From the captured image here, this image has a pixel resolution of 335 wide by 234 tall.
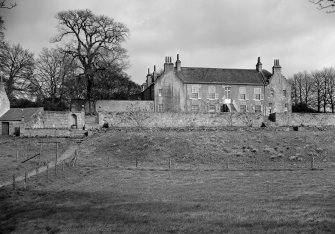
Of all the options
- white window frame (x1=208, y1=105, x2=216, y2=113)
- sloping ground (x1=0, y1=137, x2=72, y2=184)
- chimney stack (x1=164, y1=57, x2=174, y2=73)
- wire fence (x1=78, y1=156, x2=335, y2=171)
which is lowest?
wire fence (x1=78, y1=156, x2=335, y2=171)

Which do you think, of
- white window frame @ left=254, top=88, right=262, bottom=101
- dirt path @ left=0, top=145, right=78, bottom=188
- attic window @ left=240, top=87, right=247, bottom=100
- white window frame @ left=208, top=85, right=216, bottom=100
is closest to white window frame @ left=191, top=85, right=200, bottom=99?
white window frame @ left=208, top=85, right=216, bottom=100

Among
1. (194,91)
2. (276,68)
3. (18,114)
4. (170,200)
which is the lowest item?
(170,200)

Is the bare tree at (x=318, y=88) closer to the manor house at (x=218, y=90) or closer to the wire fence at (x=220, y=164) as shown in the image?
the manor house at (x=218, y=90)

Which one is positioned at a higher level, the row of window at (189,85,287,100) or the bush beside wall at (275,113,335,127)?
the row of window at (189,85,287,100)

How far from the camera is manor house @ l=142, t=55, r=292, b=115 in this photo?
58469mm

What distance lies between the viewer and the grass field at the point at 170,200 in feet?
45.0

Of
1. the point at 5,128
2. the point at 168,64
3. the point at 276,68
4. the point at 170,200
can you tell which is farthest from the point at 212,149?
the point at 276,68

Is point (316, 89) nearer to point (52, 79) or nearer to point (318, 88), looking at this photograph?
point (318, 88)

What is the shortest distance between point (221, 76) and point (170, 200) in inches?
1816

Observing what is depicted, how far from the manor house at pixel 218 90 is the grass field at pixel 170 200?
21.5 meters

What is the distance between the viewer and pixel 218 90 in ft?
201

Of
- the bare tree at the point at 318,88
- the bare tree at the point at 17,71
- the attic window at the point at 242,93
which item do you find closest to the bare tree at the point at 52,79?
the bare tree at the point at 17,71

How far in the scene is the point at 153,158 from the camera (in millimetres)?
37875

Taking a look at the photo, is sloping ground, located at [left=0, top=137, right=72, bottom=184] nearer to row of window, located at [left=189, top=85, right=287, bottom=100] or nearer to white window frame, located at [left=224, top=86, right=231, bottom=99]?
row of window, located at [left=189, top=85, right=287, bottom=100]
